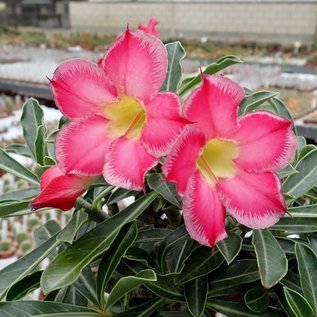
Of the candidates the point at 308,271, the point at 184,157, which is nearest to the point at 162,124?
the point at 184,157

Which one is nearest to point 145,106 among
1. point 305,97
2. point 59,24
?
point 305,97

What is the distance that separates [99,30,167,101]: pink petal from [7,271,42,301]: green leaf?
0.32 metres

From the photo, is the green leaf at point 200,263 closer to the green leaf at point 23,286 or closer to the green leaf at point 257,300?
the green leaf at point 257,300

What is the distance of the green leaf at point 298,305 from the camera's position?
2.01 ft

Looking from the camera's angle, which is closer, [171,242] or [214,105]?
[214,105]

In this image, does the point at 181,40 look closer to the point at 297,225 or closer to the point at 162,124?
the point at 297,225

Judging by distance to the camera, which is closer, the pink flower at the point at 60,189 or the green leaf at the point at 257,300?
the pink flower at the point at 60,189

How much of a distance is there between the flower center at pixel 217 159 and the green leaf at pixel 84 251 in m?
0.14

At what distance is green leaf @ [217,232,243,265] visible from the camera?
1.97 ft

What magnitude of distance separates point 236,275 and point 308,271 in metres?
0.09

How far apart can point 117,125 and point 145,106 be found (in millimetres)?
44

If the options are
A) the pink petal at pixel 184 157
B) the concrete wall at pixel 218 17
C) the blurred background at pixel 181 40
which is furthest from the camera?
the concrete wall at pixel 218 17

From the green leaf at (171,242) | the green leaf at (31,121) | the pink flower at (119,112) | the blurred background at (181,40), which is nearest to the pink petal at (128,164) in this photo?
the pink flower at (119,112)

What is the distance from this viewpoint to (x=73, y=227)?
67 cm
